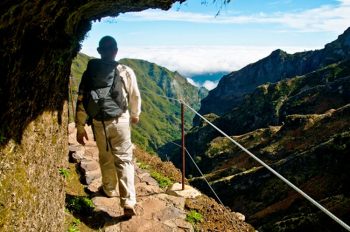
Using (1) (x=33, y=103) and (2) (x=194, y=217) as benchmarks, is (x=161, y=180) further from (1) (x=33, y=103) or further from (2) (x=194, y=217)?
(1) (x=33, y=103)

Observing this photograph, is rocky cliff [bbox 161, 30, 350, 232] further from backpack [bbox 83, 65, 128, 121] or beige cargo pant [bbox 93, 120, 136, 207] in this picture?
backpack [bbox 83, 65, 128, 121]

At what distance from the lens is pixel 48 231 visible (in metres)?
6.23

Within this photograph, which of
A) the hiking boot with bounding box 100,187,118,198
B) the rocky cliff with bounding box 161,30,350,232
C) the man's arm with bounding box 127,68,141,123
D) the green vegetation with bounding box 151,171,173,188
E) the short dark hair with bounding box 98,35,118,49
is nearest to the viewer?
the short dark hair with bounding box 98,35,118,49

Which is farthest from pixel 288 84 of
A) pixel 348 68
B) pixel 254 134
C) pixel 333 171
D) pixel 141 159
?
pixel 141 159

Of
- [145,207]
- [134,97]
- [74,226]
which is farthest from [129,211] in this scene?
[134,97]

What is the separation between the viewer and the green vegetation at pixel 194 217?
28.6 feet

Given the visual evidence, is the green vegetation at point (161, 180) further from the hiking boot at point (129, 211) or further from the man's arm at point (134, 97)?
the man's arm at point (134, 97)

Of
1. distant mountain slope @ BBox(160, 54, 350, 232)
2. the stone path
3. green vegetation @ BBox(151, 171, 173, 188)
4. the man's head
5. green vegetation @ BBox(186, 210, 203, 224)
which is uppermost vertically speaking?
the man's head

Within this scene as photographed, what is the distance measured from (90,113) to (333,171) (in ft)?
194

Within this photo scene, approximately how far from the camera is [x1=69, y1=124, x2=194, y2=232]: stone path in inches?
319

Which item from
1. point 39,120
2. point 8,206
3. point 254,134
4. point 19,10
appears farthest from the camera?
point 254,134

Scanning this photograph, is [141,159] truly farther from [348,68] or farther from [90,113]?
[348,68]

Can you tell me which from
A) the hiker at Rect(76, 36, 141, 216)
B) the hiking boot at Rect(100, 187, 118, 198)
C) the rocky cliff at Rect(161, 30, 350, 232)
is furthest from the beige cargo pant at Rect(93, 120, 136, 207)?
the rocky cliff at Rect(161, 30, 350, 232)

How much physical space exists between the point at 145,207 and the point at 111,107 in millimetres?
2784
